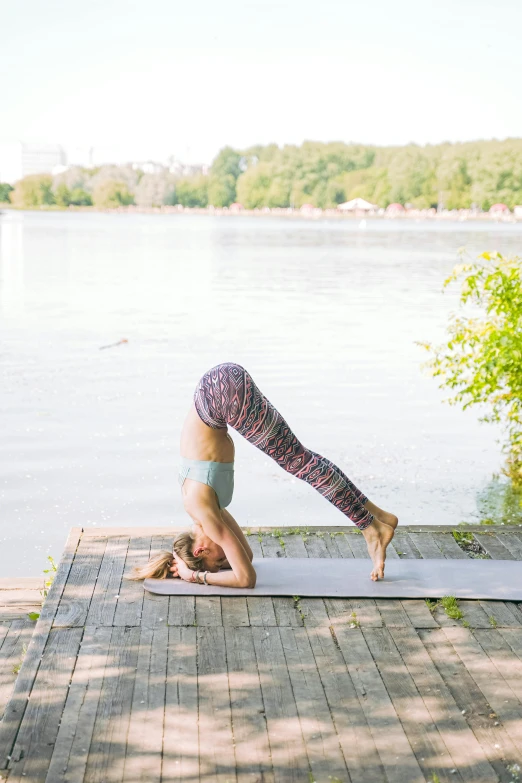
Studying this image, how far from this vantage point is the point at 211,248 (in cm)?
5025

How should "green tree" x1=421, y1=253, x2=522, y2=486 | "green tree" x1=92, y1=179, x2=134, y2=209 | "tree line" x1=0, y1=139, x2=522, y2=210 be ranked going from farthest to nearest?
"green tree" x1=92, y1=179, x2=134, y2=209 < "tree line" x1=0, y1=139, x2=522, y2=210 < "green tree" x1=421, y1=253, x2=522, y2=486

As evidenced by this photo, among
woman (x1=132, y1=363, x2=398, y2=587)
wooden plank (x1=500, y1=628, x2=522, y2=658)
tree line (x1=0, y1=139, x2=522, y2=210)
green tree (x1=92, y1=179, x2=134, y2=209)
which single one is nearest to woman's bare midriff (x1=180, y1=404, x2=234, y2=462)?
woman (x1=132, y1=363, x2=398, y2=587)

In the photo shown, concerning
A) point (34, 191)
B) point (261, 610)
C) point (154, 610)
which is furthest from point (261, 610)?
point (34, 191)

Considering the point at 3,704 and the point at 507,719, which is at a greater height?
the point at 507,719

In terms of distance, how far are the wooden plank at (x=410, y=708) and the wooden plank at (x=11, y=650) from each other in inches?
59.8

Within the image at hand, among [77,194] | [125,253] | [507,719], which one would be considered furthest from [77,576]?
[77,194]

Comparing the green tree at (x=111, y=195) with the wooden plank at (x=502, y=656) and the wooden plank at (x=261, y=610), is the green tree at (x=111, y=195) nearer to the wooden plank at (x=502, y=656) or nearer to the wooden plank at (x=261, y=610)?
the wooden plank at (x=261, y=610)

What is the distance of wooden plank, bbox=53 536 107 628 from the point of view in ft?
13.4

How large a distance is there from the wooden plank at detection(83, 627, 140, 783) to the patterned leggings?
103 cm

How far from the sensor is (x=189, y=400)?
12.0 metres

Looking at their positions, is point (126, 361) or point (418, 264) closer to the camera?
point (126, 361)

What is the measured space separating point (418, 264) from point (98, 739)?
37.3 m

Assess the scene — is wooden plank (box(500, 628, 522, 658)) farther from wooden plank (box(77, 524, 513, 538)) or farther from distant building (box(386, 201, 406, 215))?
distant building (box(386, 201, 406, 215))

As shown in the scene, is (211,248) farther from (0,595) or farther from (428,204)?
(428,204)
